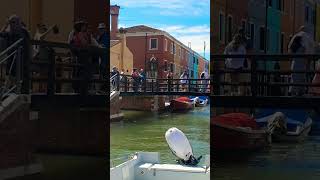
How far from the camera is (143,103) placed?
289 centimetres

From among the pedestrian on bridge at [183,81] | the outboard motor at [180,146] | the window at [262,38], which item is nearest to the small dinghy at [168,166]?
the outboard motor at [180,146]

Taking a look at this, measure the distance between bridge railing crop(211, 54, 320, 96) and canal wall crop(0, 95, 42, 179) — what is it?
0.87 meters

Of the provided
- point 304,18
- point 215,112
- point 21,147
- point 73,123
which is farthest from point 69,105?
point 304,18

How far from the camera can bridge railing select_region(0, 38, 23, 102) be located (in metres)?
2.21

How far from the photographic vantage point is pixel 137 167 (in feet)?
10.7

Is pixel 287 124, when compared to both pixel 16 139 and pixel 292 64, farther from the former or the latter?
pixel 16 139

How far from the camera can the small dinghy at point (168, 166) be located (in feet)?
9.42

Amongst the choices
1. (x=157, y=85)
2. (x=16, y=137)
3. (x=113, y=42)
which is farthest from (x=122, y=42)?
(x=16, y=137)

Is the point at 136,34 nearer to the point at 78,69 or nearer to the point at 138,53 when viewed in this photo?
the point at 138,53

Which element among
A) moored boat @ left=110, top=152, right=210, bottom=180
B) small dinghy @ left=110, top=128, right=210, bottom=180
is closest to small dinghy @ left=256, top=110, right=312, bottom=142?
small dinghy @ left=110, top=128, right=210, bottom=180

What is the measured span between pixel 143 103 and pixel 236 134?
86cm

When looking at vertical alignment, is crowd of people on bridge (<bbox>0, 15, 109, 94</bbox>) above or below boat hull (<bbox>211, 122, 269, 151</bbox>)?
above

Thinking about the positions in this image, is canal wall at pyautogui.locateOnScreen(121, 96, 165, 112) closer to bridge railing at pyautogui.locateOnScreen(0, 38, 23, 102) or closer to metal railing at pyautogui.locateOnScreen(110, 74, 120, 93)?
metal railing at pyautogui.locateOnScreen(110, 74, 120, 93)

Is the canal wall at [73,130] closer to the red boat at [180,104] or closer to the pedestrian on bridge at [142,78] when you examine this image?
the pedestrian on bridge at [142,78]
